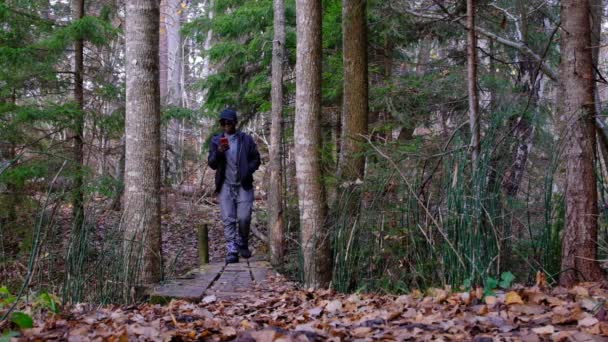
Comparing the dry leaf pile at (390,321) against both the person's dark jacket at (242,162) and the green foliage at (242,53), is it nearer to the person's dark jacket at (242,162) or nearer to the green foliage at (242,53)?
the person's dark jacket at (242,162)

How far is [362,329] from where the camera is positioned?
125 inches

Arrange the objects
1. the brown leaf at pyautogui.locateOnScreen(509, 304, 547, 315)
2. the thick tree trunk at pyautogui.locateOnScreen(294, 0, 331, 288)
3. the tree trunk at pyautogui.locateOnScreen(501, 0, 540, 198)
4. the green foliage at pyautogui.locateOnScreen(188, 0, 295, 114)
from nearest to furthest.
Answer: the brown leaf at pyautogui.locateOnScreen(509, 304, 547, 315), the thick tree trunk at pyautogui.locateOnScreen(294, 0, 331, 288), the tree trunk at pyautogui.locateOnScreen(501, 0, 540, 198), the green foliage at pyautogui.locateOnScreen(188, 0, 295, 114)

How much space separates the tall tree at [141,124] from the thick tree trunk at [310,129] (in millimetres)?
1825

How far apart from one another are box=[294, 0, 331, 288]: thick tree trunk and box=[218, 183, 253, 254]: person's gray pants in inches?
41.0

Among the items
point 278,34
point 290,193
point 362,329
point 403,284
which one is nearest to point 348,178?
point 403,284

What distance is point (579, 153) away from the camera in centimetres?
453

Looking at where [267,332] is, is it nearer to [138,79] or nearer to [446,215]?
[446,215]

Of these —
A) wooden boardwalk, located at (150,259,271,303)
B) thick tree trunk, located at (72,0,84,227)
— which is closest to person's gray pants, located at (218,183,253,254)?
wooden boardwalk, located at (150,259,271,303)

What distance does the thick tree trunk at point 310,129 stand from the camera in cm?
727

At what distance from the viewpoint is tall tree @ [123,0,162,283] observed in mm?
6414

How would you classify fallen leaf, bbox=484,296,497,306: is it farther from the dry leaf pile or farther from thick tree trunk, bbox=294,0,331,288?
thick tree trunk, bbox=294,0,331,288

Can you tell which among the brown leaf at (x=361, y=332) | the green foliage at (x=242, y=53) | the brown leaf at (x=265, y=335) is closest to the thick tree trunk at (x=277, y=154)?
the green foliage at (x=242, y=53)

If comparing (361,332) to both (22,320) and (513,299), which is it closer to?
(513,299)

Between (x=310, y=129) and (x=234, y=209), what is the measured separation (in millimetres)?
1674
